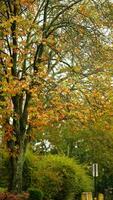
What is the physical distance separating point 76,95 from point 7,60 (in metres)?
3.50

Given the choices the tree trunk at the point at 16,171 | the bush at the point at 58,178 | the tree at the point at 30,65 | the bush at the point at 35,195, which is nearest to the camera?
the tree at the point at 30,65

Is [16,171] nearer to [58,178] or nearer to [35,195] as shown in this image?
[35,195]

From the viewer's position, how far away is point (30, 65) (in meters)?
25.1

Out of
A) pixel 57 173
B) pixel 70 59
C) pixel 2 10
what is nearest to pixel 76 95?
pixel 70 59

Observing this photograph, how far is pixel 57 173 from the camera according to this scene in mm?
31641

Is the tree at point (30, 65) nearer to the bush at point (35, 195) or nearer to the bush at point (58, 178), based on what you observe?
the bush at point (35, 195)

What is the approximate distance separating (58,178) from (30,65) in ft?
28.6

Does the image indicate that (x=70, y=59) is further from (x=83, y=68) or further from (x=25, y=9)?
(x=25, y=9)

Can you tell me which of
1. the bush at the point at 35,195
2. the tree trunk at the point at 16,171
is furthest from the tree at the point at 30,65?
the bush at the point at 35,195

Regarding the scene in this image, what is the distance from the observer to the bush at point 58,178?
3097 centimetres

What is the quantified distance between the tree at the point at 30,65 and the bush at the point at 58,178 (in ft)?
17.9

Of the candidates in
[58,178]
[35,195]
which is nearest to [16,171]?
[35,195]

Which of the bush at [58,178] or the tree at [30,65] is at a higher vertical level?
the tree at [30,65]

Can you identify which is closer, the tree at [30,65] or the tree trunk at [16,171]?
the tree at [30,65]
